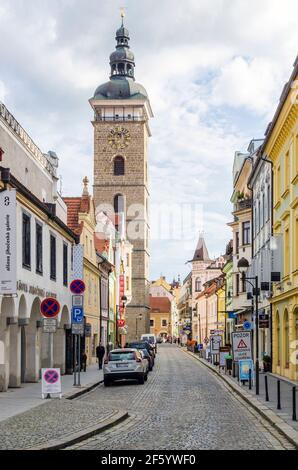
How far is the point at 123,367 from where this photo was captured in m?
31.0

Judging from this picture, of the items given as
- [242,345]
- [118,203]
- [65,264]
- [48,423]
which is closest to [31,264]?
[242,345]

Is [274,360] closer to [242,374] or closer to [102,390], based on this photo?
[242,374]

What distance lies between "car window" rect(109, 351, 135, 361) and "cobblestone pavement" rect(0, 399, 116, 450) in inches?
372

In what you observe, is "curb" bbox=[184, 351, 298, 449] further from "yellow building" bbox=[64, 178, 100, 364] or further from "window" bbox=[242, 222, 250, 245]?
"window" bbox=[242, 222, 250, 245]

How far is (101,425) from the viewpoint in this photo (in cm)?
1605

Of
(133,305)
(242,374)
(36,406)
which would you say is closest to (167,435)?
(36,406)

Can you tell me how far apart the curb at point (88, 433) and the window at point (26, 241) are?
10645mm

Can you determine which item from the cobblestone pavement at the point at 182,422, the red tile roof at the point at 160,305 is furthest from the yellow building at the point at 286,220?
the red tile roof at the point at 160,305

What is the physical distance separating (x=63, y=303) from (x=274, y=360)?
Answer: 392 inches

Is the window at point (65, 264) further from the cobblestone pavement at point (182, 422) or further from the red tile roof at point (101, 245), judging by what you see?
the red tile roof at point (101, 245)

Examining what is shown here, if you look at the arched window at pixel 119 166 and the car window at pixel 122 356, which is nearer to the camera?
the car window at pixel 122 356

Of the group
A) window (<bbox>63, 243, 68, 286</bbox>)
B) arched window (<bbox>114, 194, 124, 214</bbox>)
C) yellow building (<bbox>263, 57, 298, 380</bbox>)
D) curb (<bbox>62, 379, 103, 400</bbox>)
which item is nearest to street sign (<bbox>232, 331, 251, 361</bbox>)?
yellow building (<bbox>263, 57, 298, 380</bbox>)

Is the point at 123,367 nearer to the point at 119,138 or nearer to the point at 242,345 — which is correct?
the point at 242,345

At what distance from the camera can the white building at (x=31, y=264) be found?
87.6 feet
